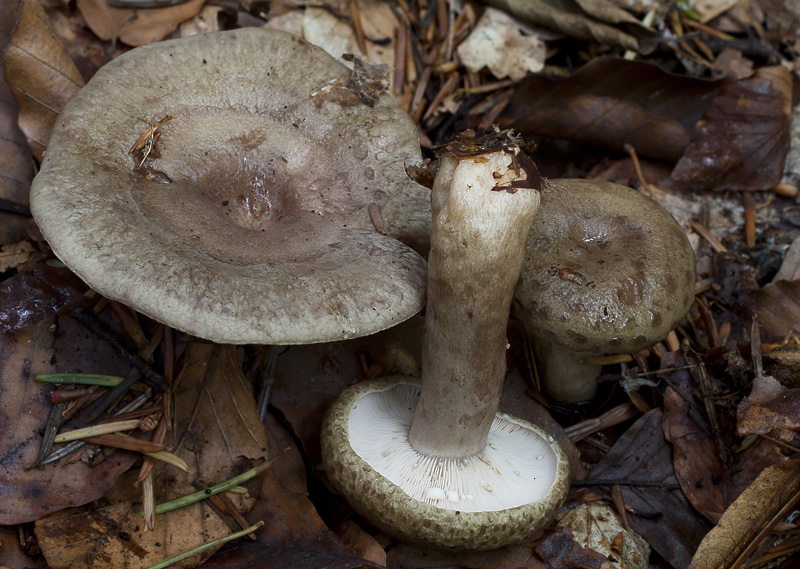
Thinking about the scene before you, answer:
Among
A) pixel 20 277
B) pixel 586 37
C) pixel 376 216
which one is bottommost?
pixel 20 277

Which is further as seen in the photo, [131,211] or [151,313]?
[131,211]

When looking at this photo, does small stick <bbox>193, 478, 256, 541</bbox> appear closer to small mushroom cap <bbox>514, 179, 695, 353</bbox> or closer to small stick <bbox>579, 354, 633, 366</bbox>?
small mushroom cap <bbox>514, 179, 695, 353</bbox>

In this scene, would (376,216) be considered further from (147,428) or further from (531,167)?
(147,428)

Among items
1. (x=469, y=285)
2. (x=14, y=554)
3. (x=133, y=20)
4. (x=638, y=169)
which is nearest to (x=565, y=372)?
(x=469, y=285)

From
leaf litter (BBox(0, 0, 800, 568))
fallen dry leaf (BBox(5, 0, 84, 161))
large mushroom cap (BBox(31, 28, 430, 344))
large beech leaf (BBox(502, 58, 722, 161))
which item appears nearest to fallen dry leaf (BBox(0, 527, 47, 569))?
leaf litter (BBox(0, 0, 800, 568))

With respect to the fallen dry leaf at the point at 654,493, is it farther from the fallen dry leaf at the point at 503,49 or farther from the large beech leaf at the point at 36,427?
the fallen dry leaf at the point at 503,49

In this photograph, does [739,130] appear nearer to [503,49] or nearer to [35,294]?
[503,49]

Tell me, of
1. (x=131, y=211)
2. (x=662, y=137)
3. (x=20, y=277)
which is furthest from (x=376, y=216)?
(x=662, y=137)
